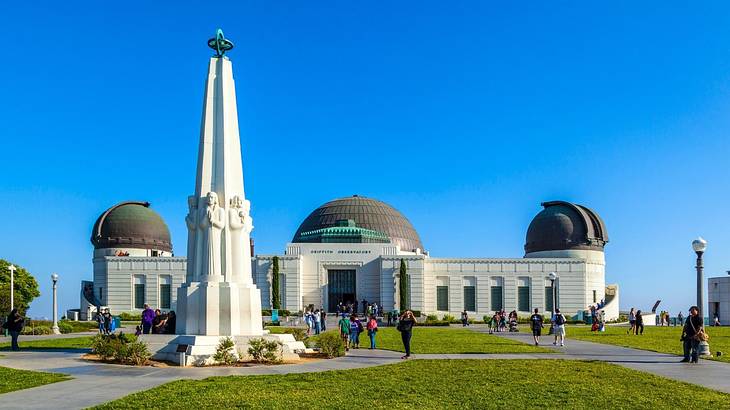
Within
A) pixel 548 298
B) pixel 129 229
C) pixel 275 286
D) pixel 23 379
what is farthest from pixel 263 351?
pixel 129 229

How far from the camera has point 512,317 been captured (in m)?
43.4

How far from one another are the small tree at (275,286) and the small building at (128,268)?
8.24 m

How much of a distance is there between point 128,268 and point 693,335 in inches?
2236

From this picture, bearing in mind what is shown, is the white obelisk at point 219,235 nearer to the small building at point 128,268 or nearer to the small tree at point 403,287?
the small tree at point 403,287

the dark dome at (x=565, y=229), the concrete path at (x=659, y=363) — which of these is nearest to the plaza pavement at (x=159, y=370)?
the concrete path at (x=659, y=363)

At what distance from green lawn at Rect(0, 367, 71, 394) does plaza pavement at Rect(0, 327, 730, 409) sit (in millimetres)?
322

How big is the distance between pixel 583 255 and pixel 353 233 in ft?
72.2

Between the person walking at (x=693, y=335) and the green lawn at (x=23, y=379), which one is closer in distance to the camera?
the green lawn at (x=23, y=379)

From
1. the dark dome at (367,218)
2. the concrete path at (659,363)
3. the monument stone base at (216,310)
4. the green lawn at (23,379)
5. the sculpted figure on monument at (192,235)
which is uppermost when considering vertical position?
the dark dome at (367,218)

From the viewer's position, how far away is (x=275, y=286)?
64312mm

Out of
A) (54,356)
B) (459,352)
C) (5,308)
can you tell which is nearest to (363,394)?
(459,352)

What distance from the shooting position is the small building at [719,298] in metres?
61.5

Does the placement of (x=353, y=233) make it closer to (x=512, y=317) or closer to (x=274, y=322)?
(x=274, y=322)

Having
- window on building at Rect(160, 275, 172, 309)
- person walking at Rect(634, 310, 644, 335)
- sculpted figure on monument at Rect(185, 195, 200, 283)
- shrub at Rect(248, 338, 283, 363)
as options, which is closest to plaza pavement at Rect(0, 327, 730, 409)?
shrub at Rect(248, 338, 283, 363)
